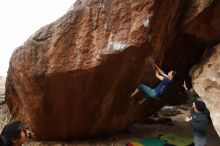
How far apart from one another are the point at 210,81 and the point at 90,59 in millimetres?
2525

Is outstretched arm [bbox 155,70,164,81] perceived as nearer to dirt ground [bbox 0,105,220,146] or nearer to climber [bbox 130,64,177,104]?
climber [bbox 130,64,177,104]

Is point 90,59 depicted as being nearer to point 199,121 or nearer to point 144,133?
point 199,121

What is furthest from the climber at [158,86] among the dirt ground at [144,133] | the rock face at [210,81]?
the dirt ground at [144,133]

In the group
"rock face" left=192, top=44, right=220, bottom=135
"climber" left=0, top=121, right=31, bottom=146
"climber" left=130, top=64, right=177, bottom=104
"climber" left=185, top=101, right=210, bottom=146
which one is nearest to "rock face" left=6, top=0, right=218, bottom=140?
"climber" left=130, top=64, right=177, bottom=104

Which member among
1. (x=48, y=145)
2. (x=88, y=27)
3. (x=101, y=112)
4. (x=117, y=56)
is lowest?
(x=48, y=145)

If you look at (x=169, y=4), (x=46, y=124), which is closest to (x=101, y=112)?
(x=46, y=124)

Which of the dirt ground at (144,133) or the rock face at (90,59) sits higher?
the rock face at (90,59)

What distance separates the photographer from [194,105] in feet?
23.6

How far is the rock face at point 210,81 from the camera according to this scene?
7505 millimetres

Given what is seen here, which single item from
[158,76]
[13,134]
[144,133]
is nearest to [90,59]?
[158,76]

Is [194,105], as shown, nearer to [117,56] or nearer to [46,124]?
[117,56]

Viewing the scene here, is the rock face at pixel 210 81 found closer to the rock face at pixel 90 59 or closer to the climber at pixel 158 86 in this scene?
the climber at pixel 158 86

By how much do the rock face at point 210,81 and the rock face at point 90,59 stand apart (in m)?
0.83

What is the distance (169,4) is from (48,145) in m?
4.05
